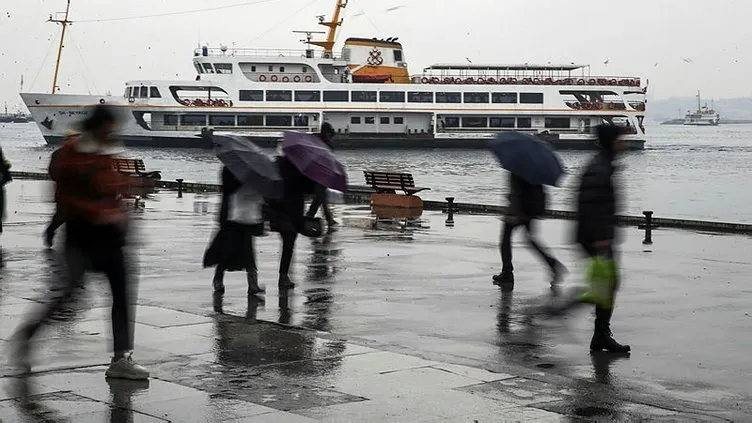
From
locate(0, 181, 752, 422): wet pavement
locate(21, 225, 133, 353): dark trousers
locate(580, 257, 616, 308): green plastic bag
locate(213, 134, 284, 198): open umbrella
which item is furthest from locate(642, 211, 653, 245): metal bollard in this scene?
locate(21, 225, 133, 353): dark trousers

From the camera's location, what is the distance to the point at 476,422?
6.13 metres

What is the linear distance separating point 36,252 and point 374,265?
3972 mm

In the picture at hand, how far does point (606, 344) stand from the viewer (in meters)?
8.34

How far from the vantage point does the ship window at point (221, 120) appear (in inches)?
3236

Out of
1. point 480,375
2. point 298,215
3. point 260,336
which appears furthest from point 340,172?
point 480,375

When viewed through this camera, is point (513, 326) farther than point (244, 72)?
No

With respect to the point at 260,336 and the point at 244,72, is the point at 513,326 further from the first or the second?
the point at 244,72

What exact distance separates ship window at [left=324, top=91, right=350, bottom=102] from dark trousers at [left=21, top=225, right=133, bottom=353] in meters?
75.4

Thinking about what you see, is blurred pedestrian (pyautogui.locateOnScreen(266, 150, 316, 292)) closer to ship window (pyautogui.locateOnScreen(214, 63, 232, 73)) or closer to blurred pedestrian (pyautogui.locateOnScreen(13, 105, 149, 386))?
blurred pedestrian (pyautogui.locateOnScreen(13, 105, 149, 386))

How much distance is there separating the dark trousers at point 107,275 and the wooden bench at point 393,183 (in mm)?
16263

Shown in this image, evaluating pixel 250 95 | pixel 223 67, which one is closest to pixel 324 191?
pixel 250 95

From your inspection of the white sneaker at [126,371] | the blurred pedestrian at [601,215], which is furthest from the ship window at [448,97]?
the white sneaker at [126,371]

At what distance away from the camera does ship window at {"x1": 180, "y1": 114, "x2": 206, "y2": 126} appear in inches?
3271

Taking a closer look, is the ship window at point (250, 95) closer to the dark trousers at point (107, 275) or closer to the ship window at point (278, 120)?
the ship window at point (278, 120)
